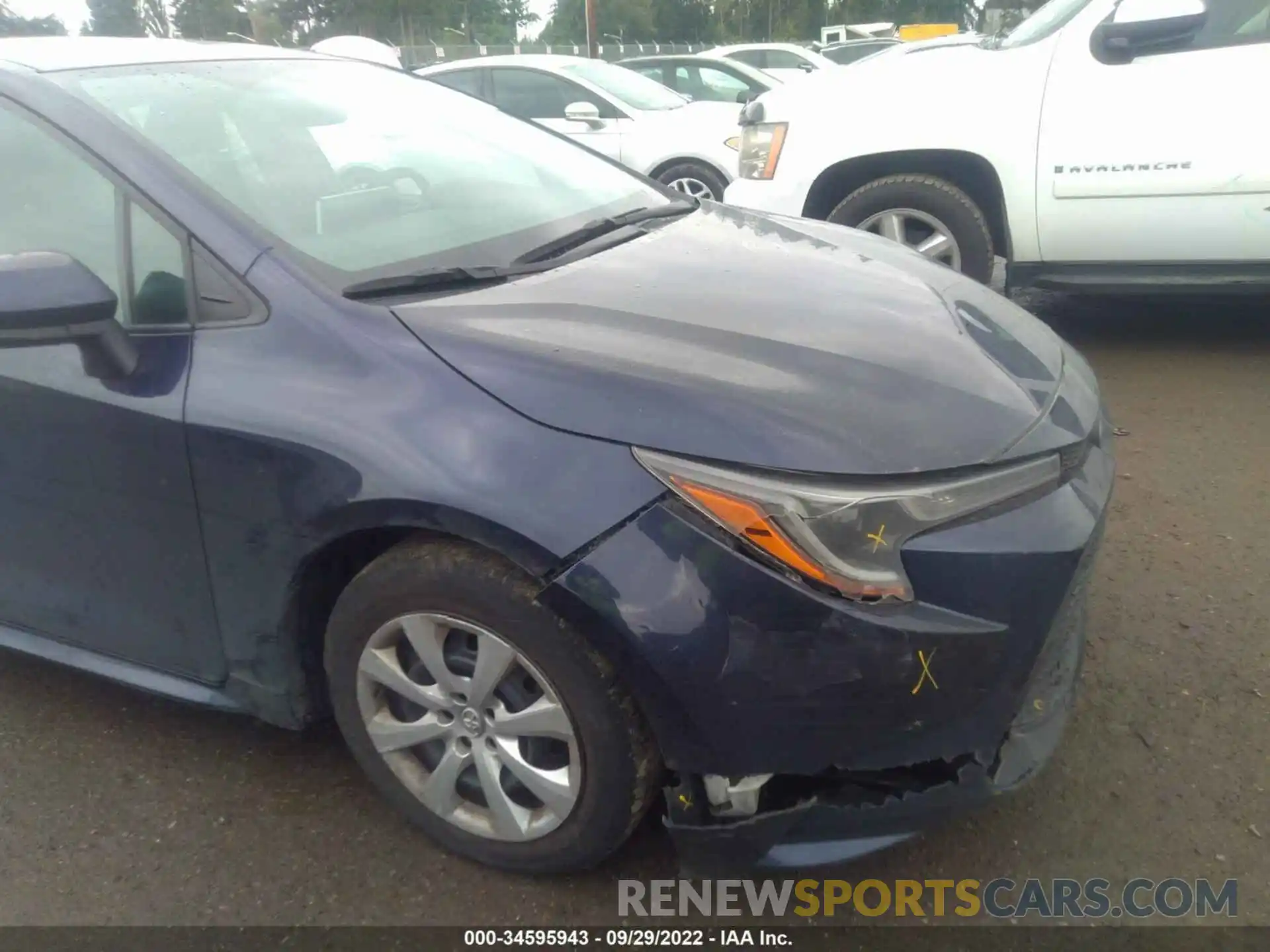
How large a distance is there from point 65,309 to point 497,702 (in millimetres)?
1111

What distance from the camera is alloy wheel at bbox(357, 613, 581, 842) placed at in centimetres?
191

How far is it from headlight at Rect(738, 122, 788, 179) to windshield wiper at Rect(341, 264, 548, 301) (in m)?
3.22

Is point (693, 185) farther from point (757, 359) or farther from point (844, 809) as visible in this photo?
point (844, 809)

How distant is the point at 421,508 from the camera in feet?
6.00

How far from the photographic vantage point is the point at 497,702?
1.95m

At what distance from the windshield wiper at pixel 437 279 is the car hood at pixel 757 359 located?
48 millimetres

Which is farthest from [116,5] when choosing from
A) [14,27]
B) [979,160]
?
[979,160]

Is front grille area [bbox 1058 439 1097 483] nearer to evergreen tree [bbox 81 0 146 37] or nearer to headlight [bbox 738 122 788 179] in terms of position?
headlight [bbox 738 122 788 179]

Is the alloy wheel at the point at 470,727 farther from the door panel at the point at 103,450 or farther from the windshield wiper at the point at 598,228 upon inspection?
the windshield wiper at the point at 598,228

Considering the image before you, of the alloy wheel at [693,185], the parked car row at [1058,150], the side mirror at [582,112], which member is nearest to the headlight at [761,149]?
the parked car row at [1058,150]

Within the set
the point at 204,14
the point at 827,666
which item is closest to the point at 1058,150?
the point at 827,666

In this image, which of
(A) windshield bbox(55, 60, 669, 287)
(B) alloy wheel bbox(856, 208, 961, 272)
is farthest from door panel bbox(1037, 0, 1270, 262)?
(A) windshield bbox(55, 60, 669, 287)

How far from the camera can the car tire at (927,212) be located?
4918 mm

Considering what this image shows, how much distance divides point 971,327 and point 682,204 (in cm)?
109
